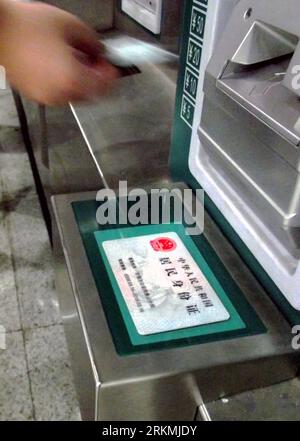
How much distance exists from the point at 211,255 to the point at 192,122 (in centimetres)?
26

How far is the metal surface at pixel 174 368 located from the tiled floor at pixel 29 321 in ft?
2.77

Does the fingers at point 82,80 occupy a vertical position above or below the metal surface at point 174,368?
above

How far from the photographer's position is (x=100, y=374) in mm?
515

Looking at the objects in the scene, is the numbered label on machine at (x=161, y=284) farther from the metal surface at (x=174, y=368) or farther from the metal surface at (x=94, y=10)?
the metal surface at (x=94, y=10)

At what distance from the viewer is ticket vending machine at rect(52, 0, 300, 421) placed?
0.54 meters

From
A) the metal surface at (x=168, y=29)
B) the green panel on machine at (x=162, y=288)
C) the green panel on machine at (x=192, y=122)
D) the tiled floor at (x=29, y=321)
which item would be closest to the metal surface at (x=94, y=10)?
the metal surface at (x=168, y=29)

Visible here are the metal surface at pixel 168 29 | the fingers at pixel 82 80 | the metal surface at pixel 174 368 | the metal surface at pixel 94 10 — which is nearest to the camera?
the metal surface at pixel 174 368

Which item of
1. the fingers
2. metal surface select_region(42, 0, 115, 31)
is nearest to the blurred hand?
the fingers

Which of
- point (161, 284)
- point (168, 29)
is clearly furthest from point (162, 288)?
point (168, 29)

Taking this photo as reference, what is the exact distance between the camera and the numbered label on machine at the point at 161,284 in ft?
1.91

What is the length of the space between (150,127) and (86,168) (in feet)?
0.62

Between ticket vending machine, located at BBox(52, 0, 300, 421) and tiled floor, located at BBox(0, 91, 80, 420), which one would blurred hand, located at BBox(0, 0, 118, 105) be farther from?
tiled floor, located at BBox(0, 91, 80, 420)

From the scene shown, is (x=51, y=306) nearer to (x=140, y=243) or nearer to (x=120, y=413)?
(x=140, y=243)

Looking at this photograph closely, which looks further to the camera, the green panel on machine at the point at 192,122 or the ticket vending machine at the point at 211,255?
the green panel on machine at the point at 192,122
